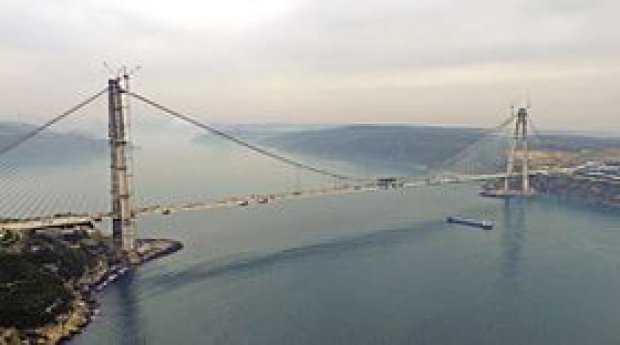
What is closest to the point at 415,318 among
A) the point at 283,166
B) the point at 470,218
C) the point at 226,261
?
the point at 226,261

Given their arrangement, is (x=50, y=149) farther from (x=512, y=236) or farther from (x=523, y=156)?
(x=512, y=236)

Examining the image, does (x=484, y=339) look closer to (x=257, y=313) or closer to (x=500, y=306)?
(x=500, y=306)

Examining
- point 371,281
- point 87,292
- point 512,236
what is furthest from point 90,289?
point 512,236

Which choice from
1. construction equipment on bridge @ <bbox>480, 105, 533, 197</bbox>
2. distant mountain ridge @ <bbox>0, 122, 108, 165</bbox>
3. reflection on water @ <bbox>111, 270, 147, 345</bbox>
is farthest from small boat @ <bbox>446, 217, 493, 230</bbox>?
distant mountain ridge @ <bbox>0, 122, 108, 165</bbox>

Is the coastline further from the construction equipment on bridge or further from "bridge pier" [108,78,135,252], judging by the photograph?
the construction equipment on bridge

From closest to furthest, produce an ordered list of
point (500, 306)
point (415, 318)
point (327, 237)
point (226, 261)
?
point (415, 318)
point (500, 306)
point (226, 261)
point (327, 237)

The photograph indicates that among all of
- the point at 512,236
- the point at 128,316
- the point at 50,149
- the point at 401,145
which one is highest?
the point at 401,145

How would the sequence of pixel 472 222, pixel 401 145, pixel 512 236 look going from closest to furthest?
pixel 512 236 → pixel 472 222 → pixel 401 145

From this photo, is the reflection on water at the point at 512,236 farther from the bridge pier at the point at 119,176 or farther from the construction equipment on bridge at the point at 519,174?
the bridge pier at the point at 119,176
